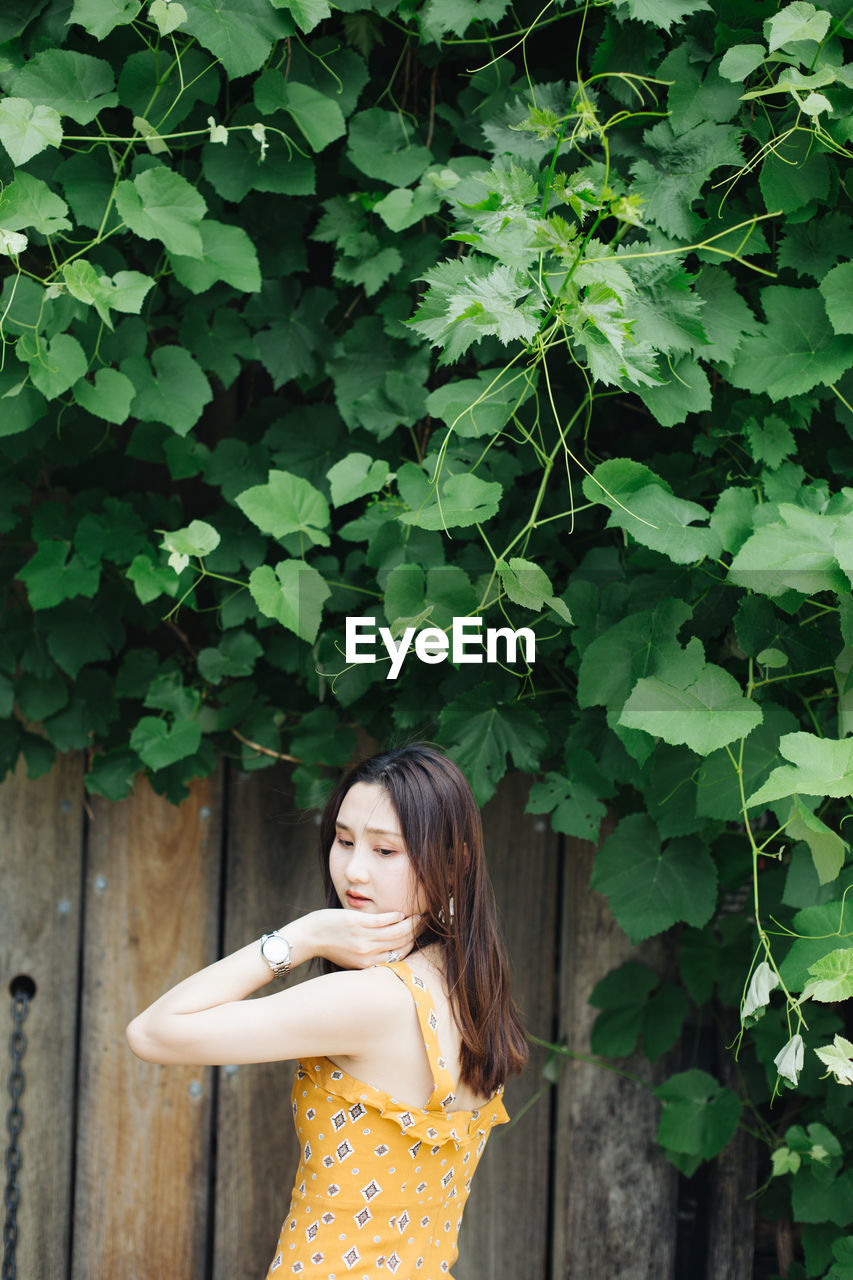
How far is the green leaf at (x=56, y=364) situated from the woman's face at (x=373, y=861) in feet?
2.01

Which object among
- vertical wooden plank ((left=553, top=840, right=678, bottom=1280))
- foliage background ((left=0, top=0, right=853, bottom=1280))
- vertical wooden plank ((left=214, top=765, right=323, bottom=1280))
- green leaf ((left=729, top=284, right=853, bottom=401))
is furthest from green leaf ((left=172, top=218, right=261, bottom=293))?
vertical wooden plank ((left=553, top=840, right=678, bottom=1280))

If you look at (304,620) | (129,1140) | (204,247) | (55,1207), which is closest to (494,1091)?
(304,620)

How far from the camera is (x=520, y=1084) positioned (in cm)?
162

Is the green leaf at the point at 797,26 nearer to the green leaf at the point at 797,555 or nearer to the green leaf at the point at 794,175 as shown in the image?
the green leaf at the point at 794,175

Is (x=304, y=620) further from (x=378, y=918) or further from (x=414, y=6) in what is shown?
(x=414, y=6)

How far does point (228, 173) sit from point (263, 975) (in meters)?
0.99

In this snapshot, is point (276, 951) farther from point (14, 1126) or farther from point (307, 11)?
point (307, 11)

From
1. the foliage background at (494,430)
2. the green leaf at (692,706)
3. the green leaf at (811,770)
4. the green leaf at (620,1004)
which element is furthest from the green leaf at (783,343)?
the green leaf at (620,1004)

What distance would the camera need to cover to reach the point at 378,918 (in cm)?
103

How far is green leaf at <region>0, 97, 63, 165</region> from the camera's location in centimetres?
113

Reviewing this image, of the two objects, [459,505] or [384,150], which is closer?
[459,505]

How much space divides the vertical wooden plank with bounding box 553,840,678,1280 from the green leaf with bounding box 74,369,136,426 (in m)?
0.93

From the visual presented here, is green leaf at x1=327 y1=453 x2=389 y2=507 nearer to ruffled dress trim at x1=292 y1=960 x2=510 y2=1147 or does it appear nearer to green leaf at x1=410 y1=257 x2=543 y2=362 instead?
green leaf at x1=410 y1=257 x2=543 y2=362

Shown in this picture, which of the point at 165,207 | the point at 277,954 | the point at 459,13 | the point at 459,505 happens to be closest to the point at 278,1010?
the point at 277,954
